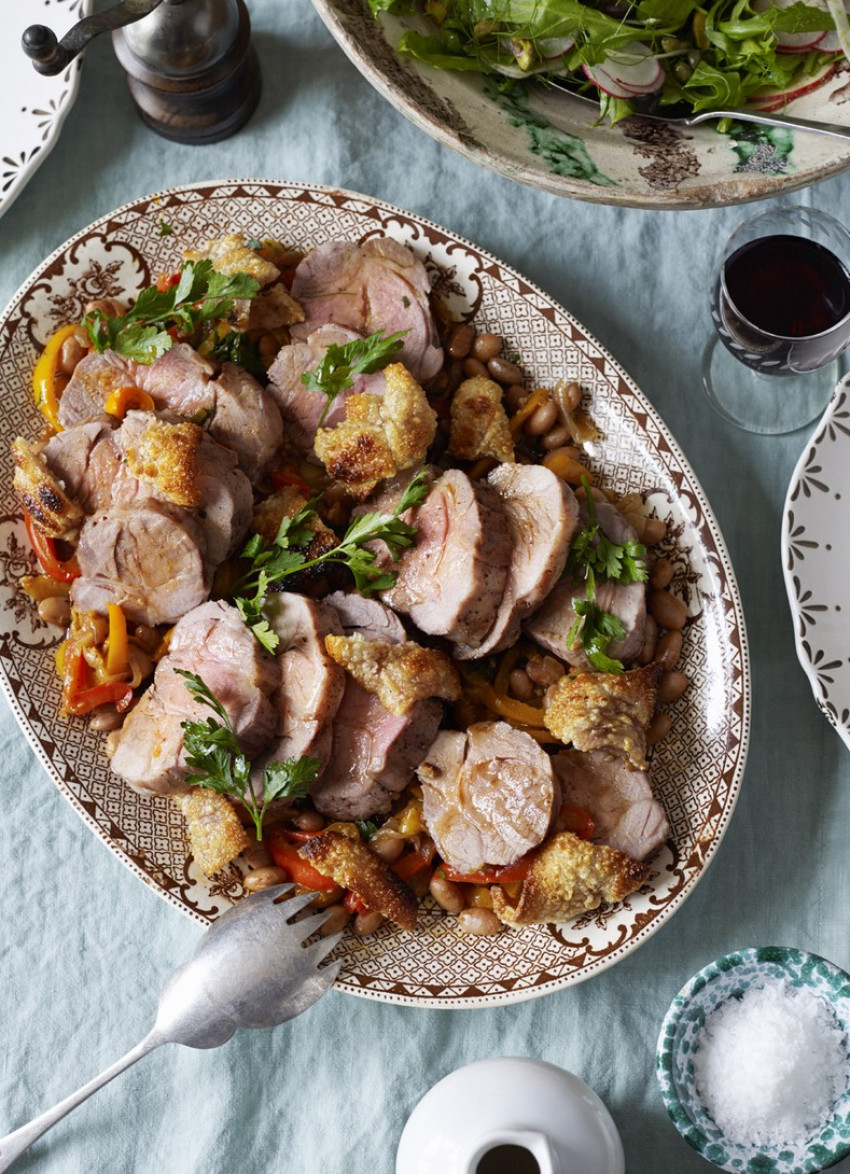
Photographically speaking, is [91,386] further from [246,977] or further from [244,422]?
[246,977]

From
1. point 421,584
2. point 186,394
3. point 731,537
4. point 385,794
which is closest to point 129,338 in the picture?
point 186,394

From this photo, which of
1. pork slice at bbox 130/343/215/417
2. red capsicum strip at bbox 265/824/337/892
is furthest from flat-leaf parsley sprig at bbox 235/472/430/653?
red capsicum strip at bbox 265/824/337/892

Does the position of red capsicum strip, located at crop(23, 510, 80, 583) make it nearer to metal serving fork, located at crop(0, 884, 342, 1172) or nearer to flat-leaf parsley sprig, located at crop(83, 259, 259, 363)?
flat-leaf parsley sprig, located at crop(83, 259, 259, 363)

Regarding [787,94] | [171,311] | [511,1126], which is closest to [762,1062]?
[511,1126]

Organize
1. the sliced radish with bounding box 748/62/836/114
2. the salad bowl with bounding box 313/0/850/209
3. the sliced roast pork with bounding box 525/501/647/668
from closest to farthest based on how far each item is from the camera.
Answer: the salad bowl with bounding box 313/0/850/209 < the sliced radish with bounding box 748/62/836/114 < the sliced roast pork with bounding box 525/501/647/668

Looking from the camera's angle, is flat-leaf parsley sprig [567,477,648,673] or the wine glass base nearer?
flat-leaf parsley sprig [567,477,648,673]

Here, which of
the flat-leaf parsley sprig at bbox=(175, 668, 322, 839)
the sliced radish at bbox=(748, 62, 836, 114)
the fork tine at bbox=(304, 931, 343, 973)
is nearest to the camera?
the sliced radish at bbox=(748, 62, 836, 114)

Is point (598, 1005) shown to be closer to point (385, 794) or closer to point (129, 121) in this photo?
point (385, 794)
